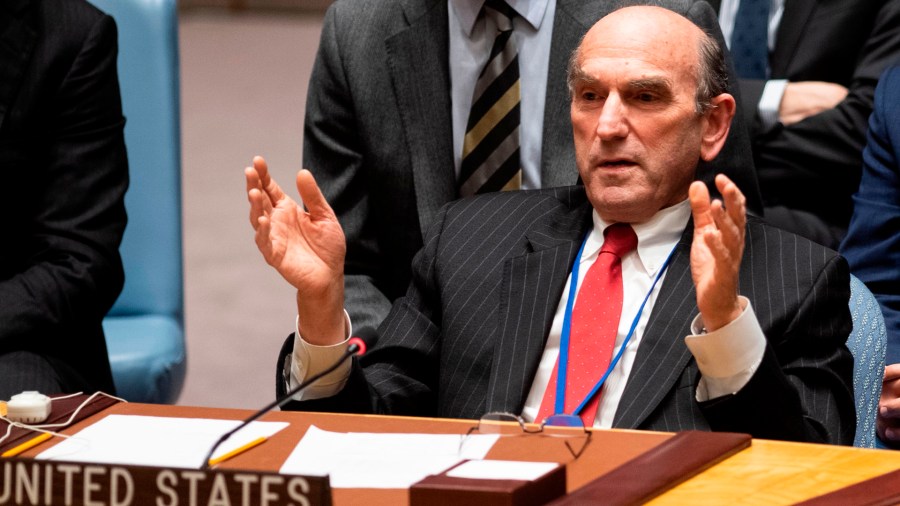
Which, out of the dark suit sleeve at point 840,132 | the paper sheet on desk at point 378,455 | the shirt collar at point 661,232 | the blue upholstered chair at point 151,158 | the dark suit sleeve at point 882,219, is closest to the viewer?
the paper sheet on desk at point 378,455

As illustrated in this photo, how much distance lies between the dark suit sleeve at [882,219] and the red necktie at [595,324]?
727 millimetres

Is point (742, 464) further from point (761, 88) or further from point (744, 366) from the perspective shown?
point (761, 88)

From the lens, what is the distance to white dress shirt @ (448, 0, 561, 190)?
120 inches

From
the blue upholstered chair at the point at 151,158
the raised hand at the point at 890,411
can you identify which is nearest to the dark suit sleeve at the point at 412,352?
the raised hand at the point at 890,411

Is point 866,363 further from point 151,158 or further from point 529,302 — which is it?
point 151,158

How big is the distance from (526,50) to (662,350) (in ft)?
3.36

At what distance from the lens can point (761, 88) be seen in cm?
352

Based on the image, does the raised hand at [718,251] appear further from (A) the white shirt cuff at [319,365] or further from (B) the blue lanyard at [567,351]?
(A) the white shirt cuff at [319,365]

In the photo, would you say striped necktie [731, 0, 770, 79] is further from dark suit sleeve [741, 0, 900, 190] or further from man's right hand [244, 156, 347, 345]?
man's right hand [244, 156, 347, 345]

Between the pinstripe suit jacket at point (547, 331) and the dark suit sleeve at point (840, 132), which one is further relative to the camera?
the dark suit sleeve at point (840, 132)

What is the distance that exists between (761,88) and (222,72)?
6.98 m

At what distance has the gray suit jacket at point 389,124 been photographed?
3.00 metres

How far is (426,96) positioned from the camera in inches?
120

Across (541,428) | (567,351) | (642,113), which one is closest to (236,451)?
(541,428)
